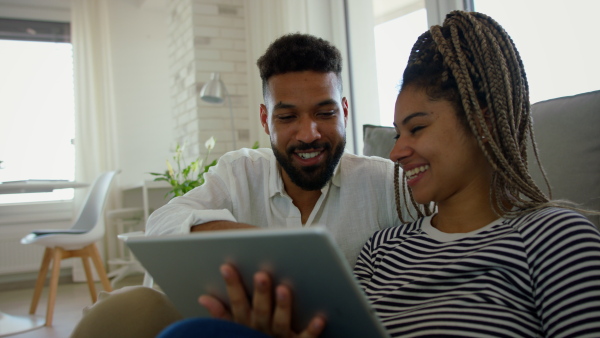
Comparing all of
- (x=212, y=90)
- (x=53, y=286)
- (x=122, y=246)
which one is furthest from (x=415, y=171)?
(x=122, y=246)

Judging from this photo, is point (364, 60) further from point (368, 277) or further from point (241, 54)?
point (368, 277)

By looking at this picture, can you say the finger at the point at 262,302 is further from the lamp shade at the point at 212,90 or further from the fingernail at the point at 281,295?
the lamp shade at the point at 212,90

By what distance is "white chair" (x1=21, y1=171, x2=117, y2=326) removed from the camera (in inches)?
123

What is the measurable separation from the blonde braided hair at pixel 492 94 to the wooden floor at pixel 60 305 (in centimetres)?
233

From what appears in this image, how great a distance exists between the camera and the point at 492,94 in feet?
3.05

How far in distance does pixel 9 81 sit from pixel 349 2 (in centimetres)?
326

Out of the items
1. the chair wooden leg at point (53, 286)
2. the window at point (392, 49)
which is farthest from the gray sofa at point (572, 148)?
the chair wooden leg at point (53, 286)

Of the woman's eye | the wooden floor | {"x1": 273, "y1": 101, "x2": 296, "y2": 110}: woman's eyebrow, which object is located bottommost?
the wooden floor

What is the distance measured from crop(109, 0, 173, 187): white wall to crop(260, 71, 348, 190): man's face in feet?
12.5

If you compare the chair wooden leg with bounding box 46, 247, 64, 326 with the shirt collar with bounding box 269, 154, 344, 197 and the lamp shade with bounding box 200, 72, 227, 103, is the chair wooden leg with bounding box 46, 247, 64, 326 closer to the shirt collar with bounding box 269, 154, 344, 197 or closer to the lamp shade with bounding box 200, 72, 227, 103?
the lamp shade with bounding box 200, 72, 227, 103

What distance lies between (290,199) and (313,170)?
13 centimetres

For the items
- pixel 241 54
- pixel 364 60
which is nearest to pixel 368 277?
pixel 364 60

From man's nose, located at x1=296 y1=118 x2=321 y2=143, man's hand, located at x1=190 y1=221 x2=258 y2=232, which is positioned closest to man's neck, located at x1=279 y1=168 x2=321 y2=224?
man's nose, located at x1=296 y1=118 x2=321 y2=143

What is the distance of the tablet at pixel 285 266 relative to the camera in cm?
55
